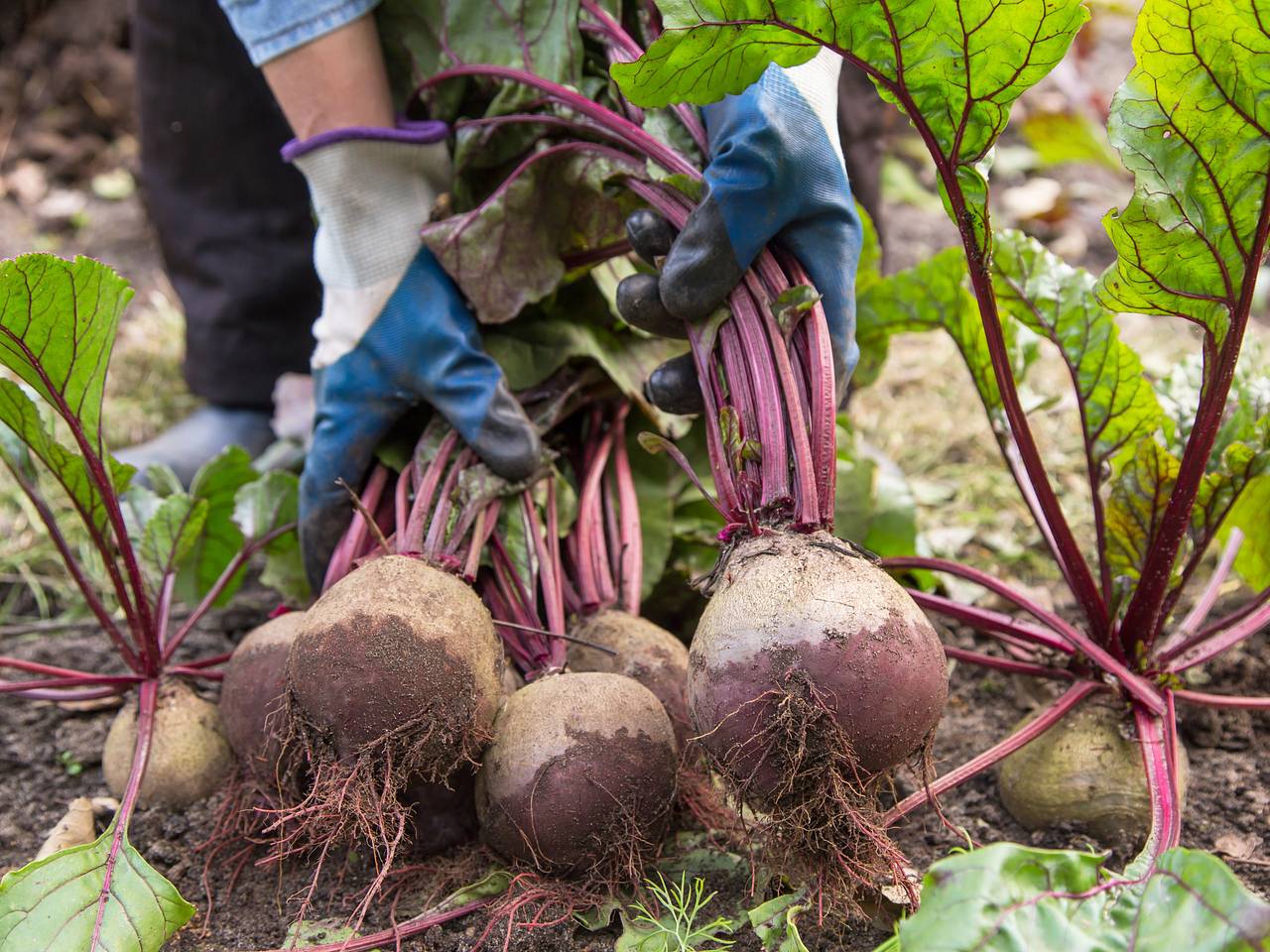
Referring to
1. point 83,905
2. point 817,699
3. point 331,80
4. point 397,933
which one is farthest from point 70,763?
point 817,699

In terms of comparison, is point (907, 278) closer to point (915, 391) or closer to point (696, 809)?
point (696, 809)

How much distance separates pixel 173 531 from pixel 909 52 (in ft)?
5.54

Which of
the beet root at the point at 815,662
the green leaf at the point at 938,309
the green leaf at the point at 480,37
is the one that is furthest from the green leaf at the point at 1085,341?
the green leaf at the point at 480,37

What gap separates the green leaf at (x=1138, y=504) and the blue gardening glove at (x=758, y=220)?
55 cm

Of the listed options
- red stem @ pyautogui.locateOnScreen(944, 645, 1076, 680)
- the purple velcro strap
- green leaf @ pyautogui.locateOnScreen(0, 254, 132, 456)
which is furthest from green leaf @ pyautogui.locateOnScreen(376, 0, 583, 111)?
red stem @ pyautogui.locateOnScreen(944, 645, 1076, 680)

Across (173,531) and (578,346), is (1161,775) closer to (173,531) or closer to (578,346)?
(578,346)

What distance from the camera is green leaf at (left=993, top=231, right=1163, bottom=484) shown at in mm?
2039

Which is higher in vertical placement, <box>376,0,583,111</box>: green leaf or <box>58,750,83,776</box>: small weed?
<box>376,0,583,111</box>: green leaf

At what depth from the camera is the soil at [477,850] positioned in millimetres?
1667

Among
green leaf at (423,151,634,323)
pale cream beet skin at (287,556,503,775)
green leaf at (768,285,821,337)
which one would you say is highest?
green leaf at (423,151,634,323)

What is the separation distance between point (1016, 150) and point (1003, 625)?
16.0 ft

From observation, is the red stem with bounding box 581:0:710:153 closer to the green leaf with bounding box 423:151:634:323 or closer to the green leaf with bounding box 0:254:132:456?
the green leaf with bounding box 423:151:634:323

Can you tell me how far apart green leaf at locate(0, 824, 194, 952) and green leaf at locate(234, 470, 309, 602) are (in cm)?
88

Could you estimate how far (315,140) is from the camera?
2170 mm
